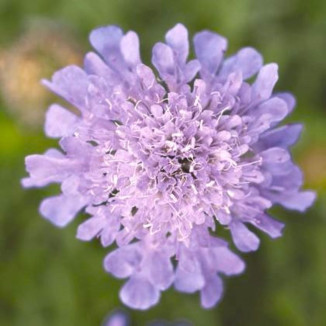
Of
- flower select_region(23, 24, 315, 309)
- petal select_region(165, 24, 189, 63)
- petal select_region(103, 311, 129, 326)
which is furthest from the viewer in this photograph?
petal select_region(103, 311, 129, 326)

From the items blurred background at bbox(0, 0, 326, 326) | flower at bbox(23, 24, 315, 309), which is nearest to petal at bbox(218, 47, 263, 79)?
flower at bbox(23, 24, 315, 309)

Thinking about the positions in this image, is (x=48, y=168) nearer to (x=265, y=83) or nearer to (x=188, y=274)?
(x=188, y=274)

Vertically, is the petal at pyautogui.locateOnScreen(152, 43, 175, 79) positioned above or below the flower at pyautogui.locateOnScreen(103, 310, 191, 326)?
above

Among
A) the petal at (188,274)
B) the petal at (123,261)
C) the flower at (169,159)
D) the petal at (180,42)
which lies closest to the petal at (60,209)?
the flower at (169,159)

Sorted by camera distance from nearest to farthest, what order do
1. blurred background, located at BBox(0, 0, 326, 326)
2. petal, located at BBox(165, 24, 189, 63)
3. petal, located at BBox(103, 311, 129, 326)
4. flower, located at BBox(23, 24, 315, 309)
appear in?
flower, located at BBox(23, 24, 315, 309) < petal, located at BBox(165, 24, 189, 63) < petal, located at BBox(103, 311, 129, 326) < blurred background, located at BBox(0, 0, 326, 326)

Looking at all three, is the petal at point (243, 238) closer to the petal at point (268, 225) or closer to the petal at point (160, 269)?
the petal at point (268, 225)

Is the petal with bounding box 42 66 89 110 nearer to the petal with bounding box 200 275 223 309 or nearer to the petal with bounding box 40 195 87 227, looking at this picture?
the petal with bounding box 40 195 87 227

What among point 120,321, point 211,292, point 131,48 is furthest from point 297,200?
point 120,321

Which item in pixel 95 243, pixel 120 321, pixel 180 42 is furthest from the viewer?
pixel 95 243
